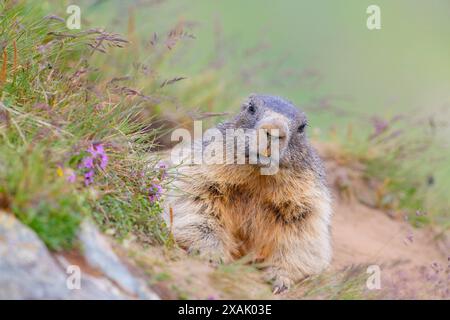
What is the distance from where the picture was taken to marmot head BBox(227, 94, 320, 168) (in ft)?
18.5

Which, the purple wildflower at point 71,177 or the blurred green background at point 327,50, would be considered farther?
the blurred green background at point 327,50

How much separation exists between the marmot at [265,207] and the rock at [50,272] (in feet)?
4.98

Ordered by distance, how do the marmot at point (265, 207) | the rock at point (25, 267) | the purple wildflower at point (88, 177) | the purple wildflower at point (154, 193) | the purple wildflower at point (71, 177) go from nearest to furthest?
1. the rock at point (25, 267)
2. the purple wildflower at point (71, 177)
3. the purple wildflower at point (88, 177)
4. the purple wildflower at point (154, 193)
5. the marmot at point (265, 207)

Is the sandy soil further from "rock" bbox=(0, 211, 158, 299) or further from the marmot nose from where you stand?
the marmot nose

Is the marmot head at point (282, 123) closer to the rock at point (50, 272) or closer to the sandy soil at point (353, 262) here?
the sandy soil at point (353, 262)

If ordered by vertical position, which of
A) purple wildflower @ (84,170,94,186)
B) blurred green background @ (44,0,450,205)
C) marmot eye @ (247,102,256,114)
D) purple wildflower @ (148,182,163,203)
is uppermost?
blurred green background @ (44,0,450,205)

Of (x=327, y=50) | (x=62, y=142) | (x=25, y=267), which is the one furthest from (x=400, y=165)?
(x=327, y=50)

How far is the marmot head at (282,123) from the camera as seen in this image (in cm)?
565

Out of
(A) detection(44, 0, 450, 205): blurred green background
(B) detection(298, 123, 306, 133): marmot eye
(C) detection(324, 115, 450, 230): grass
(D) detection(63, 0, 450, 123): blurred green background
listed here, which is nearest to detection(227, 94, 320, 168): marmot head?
(B) detection(298, 123, 306, 133): marmot eye

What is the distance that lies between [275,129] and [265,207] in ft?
2.39

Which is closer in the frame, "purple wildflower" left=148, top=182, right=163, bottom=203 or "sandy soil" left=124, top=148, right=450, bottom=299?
"sandy soil" left=124, top=148, right=450, bottom=299

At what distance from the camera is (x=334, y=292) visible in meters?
4.86

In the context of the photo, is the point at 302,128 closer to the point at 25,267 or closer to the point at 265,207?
the point at 265,207

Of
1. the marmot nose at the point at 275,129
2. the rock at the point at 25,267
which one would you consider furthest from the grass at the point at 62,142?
the marmot nose at the point at 275,129
